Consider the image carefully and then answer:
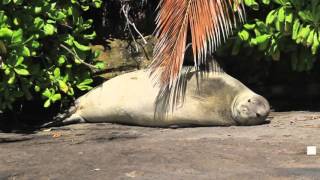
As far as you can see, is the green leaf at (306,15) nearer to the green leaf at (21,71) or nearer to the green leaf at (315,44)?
the green leaf at (315,44)

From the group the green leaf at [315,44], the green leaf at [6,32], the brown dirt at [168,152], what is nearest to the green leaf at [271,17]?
the green leaf at [315,44]

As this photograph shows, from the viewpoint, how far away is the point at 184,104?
6816 mm

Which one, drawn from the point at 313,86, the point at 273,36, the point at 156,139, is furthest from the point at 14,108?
the point at 313,86

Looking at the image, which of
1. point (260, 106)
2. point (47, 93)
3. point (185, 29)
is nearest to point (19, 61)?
point (47, 93)

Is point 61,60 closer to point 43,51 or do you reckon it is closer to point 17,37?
point 43,51

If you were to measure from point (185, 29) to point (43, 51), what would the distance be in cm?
157

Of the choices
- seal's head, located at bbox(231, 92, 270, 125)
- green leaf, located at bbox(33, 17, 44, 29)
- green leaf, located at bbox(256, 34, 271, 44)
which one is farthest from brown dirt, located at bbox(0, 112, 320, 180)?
green leaf, located at bbox(33, 17, 44, 29)

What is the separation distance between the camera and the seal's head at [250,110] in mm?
6547

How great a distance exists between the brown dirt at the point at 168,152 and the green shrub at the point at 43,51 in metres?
0.48

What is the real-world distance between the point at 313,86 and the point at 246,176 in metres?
3.52

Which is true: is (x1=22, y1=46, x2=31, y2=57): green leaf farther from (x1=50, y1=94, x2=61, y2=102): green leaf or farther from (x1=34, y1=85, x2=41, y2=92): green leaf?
(x1=50, y1=94, x2=61, y2=102): green leaf

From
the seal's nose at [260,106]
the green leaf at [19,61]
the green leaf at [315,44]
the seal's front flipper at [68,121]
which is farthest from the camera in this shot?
the seal's front flipper at [68,121]

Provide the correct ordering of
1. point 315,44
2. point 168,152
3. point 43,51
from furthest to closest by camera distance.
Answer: point 43,51 → point 315,44 → point 168,152

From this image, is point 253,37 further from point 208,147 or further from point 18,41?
point 18,41
